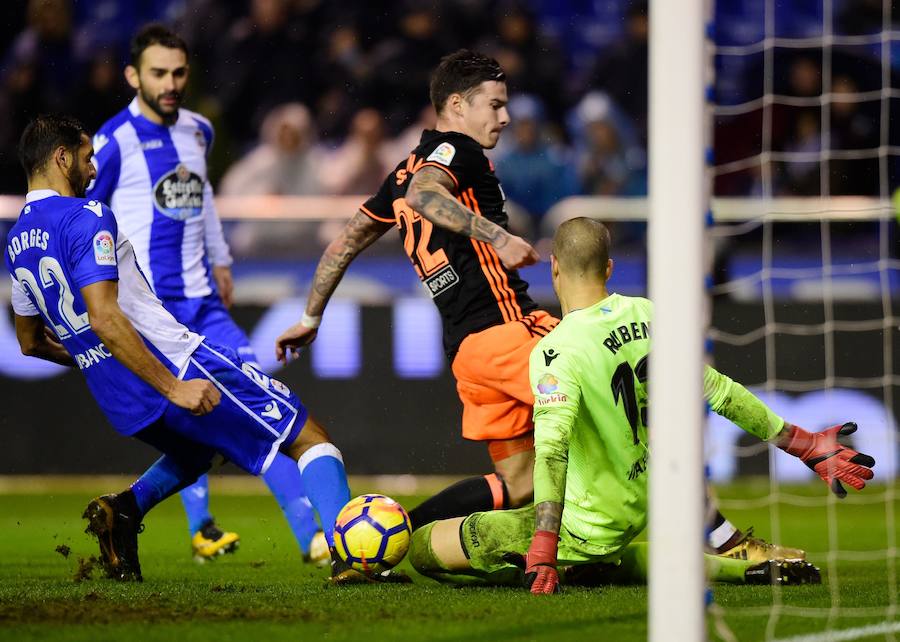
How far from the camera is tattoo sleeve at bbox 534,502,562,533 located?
14.8ft

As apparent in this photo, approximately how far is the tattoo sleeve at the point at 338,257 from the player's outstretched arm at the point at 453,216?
2.24 ft

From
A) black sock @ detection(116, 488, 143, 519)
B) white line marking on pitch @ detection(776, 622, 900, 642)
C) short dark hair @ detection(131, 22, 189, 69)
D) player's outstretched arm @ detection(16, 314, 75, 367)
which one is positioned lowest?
white line marking on pitch @ detection(776, 622, 900, 642)

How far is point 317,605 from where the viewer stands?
451cm

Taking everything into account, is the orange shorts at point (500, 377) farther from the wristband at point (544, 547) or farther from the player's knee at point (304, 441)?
the wristband at point (544, 547)

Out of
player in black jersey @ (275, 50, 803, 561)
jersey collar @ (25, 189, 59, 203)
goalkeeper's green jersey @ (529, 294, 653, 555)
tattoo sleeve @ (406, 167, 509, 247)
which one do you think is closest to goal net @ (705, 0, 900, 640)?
player in black jersey @ (275, 50, 803, 561)

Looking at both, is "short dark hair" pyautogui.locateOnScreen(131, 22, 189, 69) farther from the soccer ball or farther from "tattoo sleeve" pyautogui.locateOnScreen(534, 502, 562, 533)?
"tattoo sleeve" pyautogui.locateOnScreen(534, 502, 562, 533)

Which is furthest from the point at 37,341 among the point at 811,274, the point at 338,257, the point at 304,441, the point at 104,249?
the point at 811,274

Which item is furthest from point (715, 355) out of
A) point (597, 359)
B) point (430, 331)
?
point (597, 359)

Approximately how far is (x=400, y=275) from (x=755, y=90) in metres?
3.88

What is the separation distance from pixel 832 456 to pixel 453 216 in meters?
1.63

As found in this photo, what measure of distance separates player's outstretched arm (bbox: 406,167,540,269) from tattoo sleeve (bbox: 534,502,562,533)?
83 centimetres

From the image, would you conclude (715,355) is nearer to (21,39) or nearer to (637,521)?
(637,521)

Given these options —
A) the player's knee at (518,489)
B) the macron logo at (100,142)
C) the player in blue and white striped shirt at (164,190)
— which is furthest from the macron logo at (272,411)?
the macron logo at (100,142)

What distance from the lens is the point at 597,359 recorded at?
4.76 m
